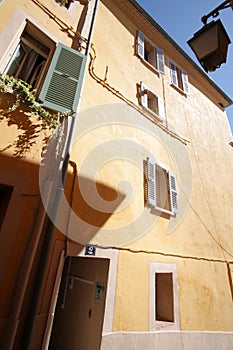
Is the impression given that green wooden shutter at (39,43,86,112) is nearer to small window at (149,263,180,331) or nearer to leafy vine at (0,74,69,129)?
leafy vine at (0,74,69,129)

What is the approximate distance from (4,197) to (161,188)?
12.9ft

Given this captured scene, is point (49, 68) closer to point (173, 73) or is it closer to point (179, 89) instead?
point (179, 89)

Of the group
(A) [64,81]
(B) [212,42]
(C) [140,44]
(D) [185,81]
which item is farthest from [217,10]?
(D) [185,81]

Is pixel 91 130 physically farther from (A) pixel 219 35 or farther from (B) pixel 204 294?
(B) pixel 204 294

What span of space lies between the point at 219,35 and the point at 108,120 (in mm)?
2732

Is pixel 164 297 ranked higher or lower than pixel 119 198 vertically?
lower

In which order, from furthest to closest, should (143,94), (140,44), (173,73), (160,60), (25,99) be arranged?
(173,73), (160,60), (140,44), (143,94), (25,99)

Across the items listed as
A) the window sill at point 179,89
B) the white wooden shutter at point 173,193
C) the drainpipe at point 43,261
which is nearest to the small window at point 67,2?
the drainpipe at point 43,261

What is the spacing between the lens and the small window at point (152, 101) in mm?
6346

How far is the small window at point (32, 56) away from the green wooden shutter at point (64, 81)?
0.25 m

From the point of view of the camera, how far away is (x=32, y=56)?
420cm

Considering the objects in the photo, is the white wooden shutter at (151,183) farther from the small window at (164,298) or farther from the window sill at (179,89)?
the window sill at (179,89)

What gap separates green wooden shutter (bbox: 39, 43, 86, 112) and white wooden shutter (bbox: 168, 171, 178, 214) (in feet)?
10.8

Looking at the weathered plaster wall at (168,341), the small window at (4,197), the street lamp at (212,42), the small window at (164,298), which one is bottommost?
the weathered plaster wall at (168,341)
